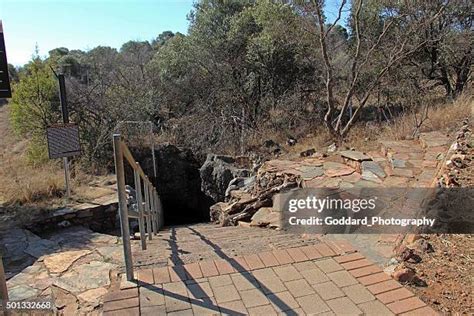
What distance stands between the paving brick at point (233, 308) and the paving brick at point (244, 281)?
148 mm

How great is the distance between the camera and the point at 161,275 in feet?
7.79

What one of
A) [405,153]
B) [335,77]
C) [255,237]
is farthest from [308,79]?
[255,237]

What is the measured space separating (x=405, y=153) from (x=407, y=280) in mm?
3081

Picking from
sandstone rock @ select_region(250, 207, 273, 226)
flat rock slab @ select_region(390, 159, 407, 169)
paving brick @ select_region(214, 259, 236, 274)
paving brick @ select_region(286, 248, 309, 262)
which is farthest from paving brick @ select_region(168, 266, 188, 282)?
flat rock slab @ select_region(390, 159, 407, 169)

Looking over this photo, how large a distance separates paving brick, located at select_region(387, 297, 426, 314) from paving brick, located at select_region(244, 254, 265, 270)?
0.83m

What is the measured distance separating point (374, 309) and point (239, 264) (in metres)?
0.91

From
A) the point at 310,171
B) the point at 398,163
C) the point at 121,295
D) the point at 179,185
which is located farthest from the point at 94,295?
the point at 179,185

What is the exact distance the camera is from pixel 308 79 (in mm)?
10523

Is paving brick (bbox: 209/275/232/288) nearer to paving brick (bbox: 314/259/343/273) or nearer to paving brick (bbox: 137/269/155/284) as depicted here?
paving brick (bbox: 137/269/155/284)

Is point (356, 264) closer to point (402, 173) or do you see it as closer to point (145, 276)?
point (145, 276)

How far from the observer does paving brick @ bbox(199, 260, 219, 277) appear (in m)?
2.38

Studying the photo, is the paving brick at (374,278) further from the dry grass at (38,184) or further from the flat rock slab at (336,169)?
the dry grass at (38,184)

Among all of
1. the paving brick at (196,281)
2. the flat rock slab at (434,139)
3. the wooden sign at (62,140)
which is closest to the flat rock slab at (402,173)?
the flat rock slab at (434,139)

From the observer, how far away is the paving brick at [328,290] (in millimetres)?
2074
